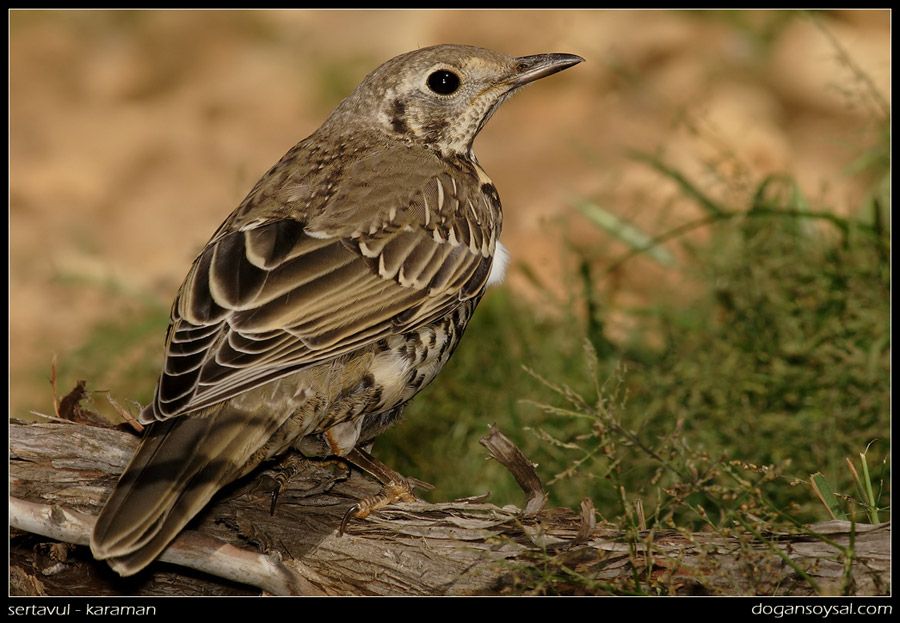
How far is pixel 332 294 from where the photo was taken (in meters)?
3.75

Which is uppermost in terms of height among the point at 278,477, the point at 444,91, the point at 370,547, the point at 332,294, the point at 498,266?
the point at 444,91

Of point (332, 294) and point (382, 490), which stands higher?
point (332, 294)

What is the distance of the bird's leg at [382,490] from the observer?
3869 mm

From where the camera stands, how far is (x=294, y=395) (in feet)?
11.9

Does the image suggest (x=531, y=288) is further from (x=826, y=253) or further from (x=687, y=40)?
(x=687, y=40)

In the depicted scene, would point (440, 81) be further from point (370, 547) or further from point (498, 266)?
point (370, 547)

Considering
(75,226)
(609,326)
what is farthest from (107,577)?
(75,226)

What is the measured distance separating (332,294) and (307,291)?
0.27 feet

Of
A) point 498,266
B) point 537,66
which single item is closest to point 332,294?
point 498,266

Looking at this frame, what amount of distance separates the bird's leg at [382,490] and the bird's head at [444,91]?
4.33 ft

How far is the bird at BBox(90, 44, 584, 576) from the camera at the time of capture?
3.37 meters

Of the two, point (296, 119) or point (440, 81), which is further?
point (296, 119)

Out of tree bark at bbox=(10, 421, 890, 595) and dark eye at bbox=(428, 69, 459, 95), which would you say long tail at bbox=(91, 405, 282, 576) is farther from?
dark eye at bbox=(428, 69, 459, 95)

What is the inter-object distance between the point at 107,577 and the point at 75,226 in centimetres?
564
